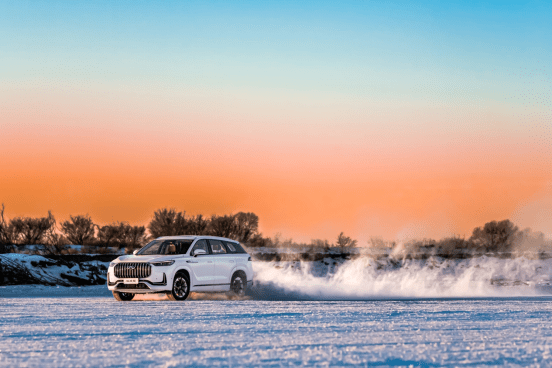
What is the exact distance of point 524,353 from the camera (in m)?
9.54

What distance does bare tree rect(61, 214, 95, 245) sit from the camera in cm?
6103

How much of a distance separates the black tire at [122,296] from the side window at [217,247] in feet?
8.68

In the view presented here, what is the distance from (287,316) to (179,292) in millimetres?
6092

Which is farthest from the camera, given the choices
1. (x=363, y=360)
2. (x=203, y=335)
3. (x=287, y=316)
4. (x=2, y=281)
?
(x=2, y=281)

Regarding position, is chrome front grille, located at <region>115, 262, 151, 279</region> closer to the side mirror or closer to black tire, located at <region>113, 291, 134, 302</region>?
black tire, located at <region>113, 291, 134, 302</region>

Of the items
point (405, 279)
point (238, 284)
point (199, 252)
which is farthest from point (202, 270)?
point (405, 279)

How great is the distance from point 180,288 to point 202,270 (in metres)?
0.85

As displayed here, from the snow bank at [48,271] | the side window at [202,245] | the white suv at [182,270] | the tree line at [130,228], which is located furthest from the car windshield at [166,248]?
the tree line at [130,228]

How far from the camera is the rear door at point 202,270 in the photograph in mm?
20641

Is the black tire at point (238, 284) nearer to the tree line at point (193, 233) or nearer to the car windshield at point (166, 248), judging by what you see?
the car windshield at point (166, 248)

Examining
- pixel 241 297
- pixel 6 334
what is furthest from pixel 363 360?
pixel 241 297

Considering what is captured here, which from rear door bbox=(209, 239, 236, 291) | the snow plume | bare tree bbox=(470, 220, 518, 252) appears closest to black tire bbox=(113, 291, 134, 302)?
rear door bbox=(209, 239, 236, 291)

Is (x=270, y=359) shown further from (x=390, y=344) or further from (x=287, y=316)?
(x=287, y=316)

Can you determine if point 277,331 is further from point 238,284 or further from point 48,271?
point 48,271
